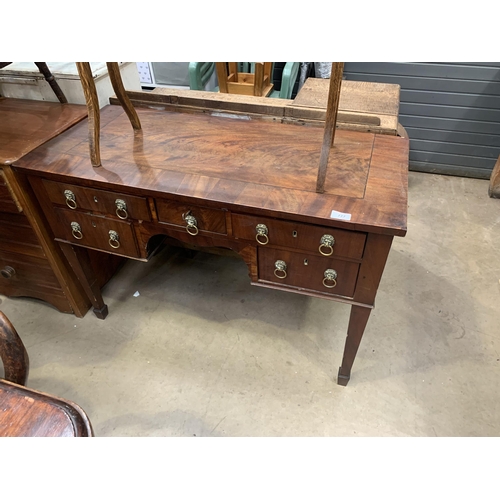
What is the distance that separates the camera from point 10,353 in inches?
31.9

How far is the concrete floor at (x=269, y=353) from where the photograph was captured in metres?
1.47

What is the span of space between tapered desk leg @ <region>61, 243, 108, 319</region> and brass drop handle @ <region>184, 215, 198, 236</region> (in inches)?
24.0

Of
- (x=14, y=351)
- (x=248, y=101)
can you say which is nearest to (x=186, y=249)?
(x=248, y=101)

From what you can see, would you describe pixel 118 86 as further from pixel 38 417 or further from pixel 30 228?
Result: pixel 38 417

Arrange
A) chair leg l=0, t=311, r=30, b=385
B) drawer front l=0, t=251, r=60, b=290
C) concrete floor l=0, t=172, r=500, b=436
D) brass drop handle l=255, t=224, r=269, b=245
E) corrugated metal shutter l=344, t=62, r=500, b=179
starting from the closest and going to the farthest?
chair leg l=0, t=311, r=30, b=385 < brass drop handle l=255, t=224, r=269, b=245 < concrete floor l=0, t=172, r=500, b=436 < drawer front l=0, t=251, r=60, b=290 < corrugated metal shutter l=344, t=62, r=500, b=179

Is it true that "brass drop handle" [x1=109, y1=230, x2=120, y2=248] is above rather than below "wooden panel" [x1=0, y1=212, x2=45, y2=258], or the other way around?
above

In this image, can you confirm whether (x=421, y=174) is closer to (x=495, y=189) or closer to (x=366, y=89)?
(x=495, y=189)

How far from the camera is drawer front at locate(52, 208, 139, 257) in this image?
1332mm

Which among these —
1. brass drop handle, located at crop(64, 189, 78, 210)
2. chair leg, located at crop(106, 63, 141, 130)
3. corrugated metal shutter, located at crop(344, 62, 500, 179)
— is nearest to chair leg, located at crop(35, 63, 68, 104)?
chair leg, located at crop(106, 63, 141, 130)

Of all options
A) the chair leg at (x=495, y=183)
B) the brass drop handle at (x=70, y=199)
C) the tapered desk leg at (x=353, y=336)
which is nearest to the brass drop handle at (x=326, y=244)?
the tapered desk leg at (x=353, y=336)

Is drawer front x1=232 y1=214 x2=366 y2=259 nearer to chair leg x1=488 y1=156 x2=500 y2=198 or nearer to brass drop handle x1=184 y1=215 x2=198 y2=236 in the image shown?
brass drop handle x1=184 y1=215 x2=198 y2=236

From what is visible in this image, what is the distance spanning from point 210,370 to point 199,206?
818mm

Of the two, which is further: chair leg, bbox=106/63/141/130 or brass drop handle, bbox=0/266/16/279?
brass drop handle, bbox=0/266/16/279

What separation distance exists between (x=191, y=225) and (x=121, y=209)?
25 cm
